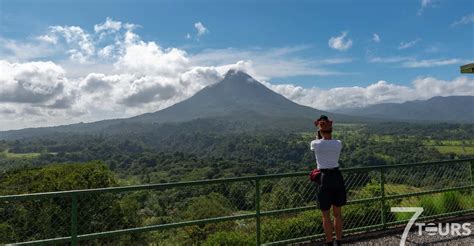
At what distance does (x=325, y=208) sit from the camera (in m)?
4.58

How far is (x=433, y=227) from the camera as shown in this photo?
626 cm

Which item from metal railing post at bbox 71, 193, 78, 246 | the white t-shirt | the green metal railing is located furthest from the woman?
metal railing post at bbox 71, 193, 78, 246

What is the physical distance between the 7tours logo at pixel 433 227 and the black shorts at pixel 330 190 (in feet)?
5.87

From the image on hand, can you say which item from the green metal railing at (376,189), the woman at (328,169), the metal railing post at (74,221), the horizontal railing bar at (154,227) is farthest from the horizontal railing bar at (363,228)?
the metal railing post at (74,221)

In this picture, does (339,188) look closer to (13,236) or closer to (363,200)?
(363,200)

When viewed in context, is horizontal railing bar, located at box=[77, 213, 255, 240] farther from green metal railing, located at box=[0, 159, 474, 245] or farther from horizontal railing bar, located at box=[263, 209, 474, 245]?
horizontal railing bar, located at box=[263, 209, 474, 245]

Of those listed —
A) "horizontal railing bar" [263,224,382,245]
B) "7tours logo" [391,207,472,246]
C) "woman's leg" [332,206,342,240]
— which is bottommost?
"7tours logo" [391,207,472,246]

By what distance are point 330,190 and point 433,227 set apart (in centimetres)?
280

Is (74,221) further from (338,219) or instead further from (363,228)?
(363,228)

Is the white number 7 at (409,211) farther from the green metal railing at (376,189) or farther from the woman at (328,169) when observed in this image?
the woman at (328,169)

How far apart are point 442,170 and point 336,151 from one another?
364 centimetres

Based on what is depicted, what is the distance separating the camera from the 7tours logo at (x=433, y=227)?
5.93m

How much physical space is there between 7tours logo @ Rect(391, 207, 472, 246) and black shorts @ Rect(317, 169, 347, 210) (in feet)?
5.87

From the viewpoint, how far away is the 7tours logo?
5934 mm
